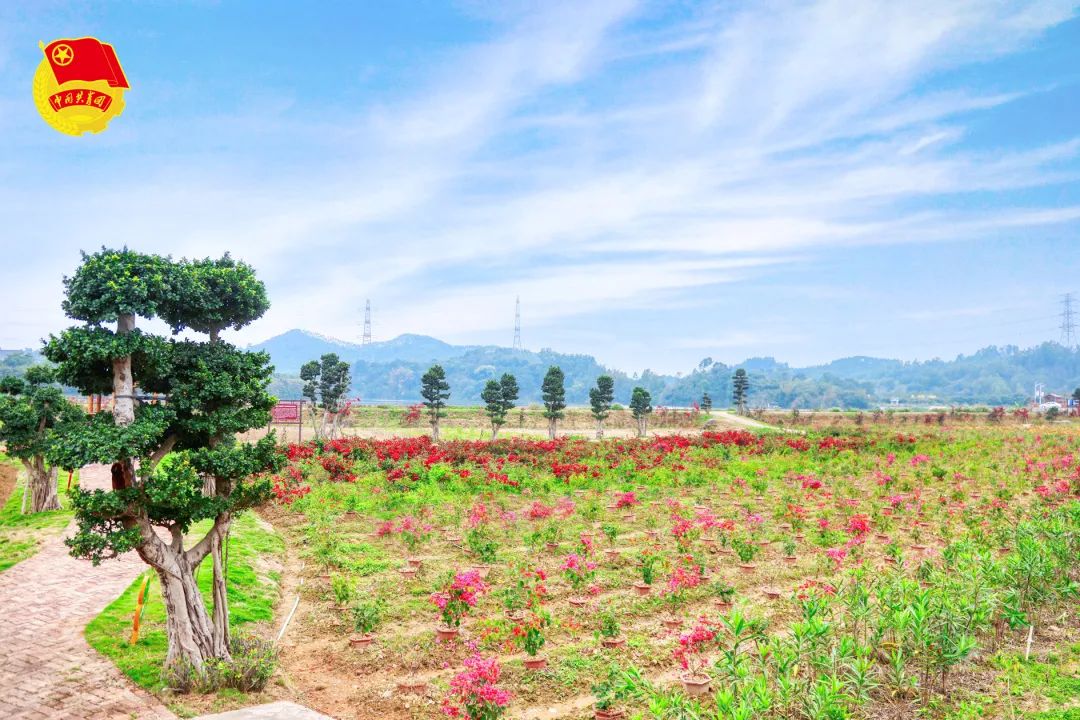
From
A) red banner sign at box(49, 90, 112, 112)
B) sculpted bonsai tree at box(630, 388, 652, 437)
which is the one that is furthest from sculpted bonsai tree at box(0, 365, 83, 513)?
sculpted bonsai tree at box(630, 388, 652, 437)

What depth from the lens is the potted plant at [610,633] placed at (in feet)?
27.1

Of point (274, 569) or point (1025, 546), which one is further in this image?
point (274, 569)

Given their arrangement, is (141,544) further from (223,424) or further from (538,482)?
(538,482)

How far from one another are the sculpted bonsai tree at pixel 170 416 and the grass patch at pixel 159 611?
0.89 metres

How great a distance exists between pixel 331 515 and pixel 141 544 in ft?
29.7

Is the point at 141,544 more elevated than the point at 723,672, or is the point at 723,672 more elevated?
the point at 141,544

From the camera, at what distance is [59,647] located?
8648 millimetres

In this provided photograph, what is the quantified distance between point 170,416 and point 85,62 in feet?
14.7

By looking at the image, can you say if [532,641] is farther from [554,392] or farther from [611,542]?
[554,392]

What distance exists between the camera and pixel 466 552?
12.9 metres

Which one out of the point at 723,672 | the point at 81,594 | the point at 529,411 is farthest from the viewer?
the point at 529,411

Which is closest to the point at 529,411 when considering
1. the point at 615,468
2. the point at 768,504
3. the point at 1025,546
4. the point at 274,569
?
the point at 615,468

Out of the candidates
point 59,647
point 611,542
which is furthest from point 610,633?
point 59,647

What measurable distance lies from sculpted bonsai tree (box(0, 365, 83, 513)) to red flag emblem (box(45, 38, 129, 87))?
10.6 m
